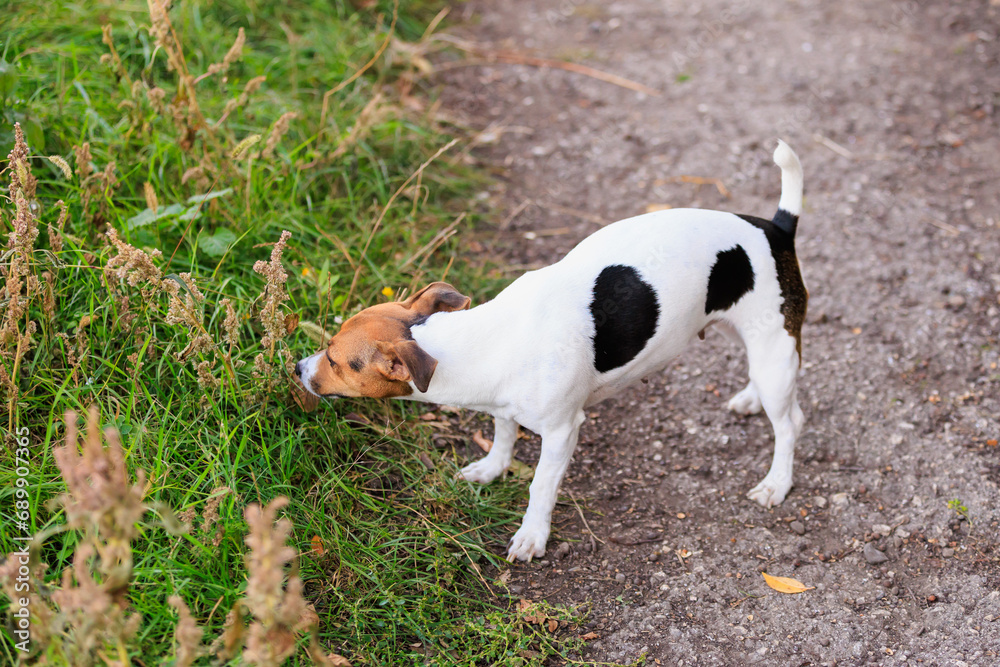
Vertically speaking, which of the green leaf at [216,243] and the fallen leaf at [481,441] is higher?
the green leaf at [216,243]

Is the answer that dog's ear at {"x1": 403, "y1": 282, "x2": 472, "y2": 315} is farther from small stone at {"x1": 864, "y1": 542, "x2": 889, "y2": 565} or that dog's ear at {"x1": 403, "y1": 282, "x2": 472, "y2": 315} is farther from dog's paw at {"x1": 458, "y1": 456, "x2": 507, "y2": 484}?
small stone at {"x1": 864, "y1": 542, "x2": 889, "y2": 565}

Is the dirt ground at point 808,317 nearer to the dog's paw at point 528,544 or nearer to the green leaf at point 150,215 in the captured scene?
the dog's paw at point 528,544

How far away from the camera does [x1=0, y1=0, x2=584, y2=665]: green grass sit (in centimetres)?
298

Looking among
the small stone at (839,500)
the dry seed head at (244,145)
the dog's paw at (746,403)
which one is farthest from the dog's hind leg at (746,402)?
the dry seed head at (244,145)

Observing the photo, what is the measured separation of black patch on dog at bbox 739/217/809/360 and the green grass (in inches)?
59.4

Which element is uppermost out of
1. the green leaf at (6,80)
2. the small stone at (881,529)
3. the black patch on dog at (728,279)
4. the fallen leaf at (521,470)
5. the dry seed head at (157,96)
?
the green leaf at (6,80)

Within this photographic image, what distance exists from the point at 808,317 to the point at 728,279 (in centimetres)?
177

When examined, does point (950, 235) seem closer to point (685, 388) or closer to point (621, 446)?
point (685, 388)

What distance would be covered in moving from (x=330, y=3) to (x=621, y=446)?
16.0 ft

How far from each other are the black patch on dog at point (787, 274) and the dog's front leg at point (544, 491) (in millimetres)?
1050

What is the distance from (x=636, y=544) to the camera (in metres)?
3.61

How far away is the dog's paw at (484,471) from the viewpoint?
12.4ft

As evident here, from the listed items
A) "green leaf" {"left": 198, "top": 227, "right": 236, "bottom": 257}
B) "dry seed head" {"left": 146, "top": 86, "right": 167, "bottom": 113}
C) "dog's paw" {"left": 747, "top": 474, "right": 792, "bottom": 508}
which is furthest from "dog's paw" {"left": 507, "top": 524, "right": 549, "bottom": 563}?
"dry seed head" {"left": 146, "top": 86, "right": 167, "bottom": 113}

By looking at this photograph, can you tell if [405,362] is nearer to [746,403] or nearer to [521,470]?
[521,470]
